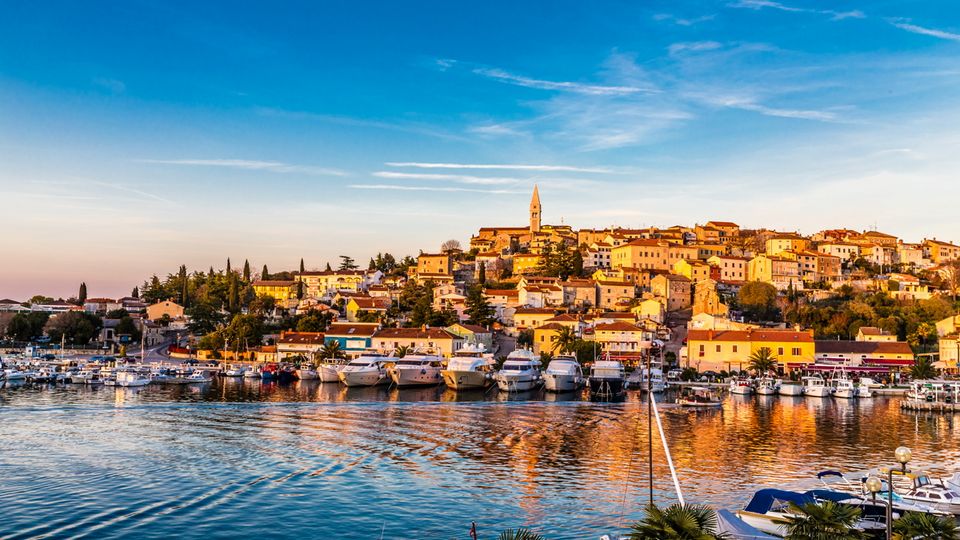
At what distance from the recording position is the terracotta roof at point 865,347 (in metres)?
74.4

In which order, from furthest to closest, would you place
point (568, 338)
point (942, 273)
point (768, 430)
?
point (942, 273)
point (568, 338)
point (768, 430)

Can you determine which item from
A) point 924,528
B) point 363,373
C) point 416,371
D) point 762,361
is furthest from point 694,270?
point 924,528

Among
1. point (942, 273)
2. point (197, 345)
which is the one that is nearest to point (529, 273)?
point (197, 345)

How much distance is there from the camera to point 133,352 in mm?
96000

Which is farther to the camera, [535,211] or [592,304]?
[535,211]

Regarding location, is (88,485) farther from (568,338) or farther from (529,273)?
(529,273)

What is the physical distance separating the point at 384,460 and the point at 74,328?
8521 cm

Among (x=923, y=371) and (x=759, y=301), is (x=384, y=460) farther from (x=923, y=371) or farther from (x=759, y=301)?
(x=759, y=301)

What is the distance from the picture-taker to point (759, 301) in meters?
99.2

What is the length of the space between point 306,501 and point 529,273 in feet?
320

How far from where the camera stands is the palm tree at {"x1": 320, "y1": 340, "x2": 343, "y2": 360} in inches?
3007

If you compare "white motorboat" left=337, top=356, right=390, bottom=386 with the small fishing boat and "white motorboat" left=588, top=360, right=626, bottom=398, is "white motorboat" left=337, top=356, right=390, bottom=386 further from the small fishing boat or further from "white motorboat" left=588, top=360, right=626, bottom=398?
the small fishing boat

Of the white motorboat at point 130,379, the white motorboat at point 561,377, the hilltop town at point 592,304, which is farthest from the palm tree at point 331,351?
the white motorboat at point 561,377

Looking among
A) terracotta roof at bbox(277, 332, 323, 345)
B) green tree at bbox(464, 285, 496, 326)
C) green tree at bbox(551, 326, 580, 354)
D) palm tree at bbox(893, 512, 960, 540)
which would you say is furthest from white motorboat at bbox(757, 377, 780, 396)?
palm tree at bbox(893, 512, 960, 540)
